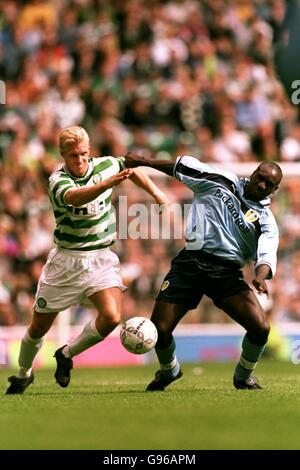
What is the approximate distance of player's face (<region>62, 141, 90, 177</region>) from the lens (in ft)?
31.0

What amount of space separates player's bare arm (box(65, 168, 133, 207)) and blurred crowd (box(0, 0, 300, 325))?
621 centimetres

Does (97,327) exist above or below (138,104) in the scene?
above

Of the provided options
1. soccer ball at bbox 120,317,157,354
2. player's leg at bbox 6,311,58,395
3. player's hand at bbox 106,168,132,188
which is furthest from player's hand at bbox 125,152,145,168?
player's leg at bbox 6,311,58,395

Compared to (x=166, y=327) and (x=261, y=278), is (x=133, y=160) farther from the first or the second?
(x=261, y=278)

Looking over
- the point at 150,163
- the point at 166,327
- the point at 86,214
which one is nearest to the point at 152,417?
the point at 166,327

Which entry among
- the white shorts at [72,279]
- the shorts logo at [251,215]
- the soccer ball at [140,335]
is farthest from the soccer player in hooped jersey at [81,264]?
the shorts logo at [251,215]

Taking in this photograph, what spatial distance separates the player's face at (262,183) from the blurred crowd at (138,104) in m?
5.94

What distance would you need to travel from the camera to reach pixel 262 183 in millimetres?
9445

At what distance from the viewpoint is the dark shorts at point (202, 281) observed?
9.66 m

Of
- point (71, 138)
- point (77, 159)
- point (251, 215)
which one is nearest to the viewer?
point (71, 138)

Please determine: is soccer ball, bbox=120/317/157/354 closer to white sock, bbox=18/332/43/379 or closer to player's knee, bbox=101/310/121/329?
player's knee, bbox=101/310/121/329

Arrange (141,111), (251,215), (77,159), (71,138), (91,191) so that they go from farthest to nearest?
(141,111) < (251,215) < (77,159) < (71,138) < (91,191)

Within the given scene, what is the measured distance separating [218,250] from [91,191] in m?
1.21
